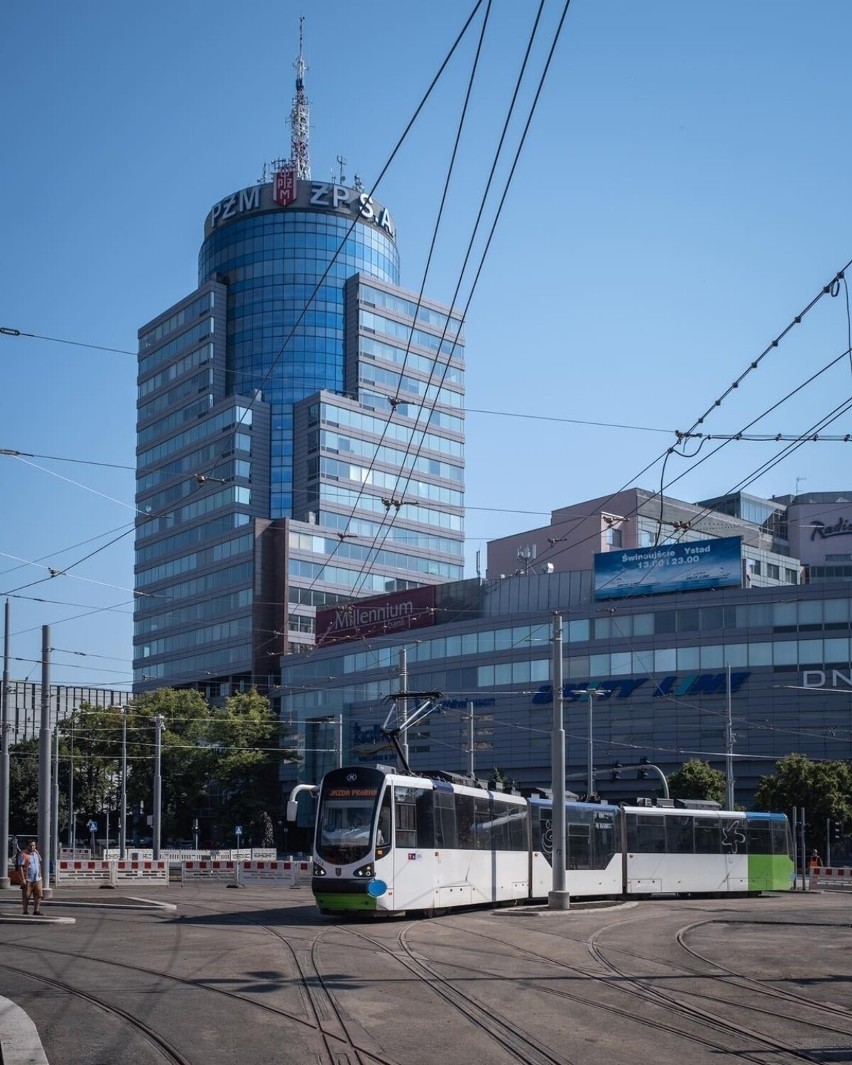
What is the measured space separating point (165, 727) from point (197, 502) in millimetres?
33270

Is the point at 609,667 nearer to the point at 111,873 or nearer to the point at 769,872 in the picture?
the point at 769,872

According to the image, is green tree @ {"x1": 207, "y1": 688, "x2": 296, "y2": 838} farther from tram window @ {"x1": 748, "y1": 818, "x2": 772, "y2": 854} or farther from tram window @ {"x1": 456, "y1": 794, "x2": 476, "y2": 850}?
tram window @ {"x1": 456, "y1": 794, "x2": 476, "y2": 850}

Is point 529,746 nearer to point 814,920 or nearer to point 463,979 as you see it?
point 814,920

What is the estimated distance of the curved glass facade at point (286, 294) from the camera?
121000 millimetres

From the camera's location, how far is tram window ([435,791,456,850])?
28.1 m

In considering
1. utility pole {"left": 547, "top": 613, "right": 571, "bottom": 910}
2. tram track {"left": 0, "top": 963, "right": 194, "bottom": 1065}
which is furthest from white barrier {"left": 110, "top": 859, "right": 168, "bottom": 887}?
tram track {"left": 0, "top": 963, "right": 194, "bottom": 1065}

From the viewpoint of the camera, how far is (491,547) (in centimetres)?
10594

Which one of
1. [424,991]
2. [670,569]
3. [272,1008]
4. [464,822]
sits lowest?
[424,991]

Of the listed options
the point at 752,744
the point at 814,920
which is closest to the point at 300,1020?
the point at 814,920

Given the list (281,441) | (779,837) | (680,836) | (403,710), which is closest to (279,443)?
(281,441)

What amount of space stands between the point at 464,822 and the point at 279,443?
8894cm

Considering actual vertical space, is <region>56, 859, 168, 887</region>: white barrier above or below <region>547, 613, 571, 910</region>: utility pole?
below

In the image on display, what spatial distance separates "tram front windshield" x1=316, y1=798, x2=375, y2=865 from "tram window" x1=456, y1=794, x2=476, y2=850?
344 cm

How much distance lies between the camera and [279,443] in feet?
381
